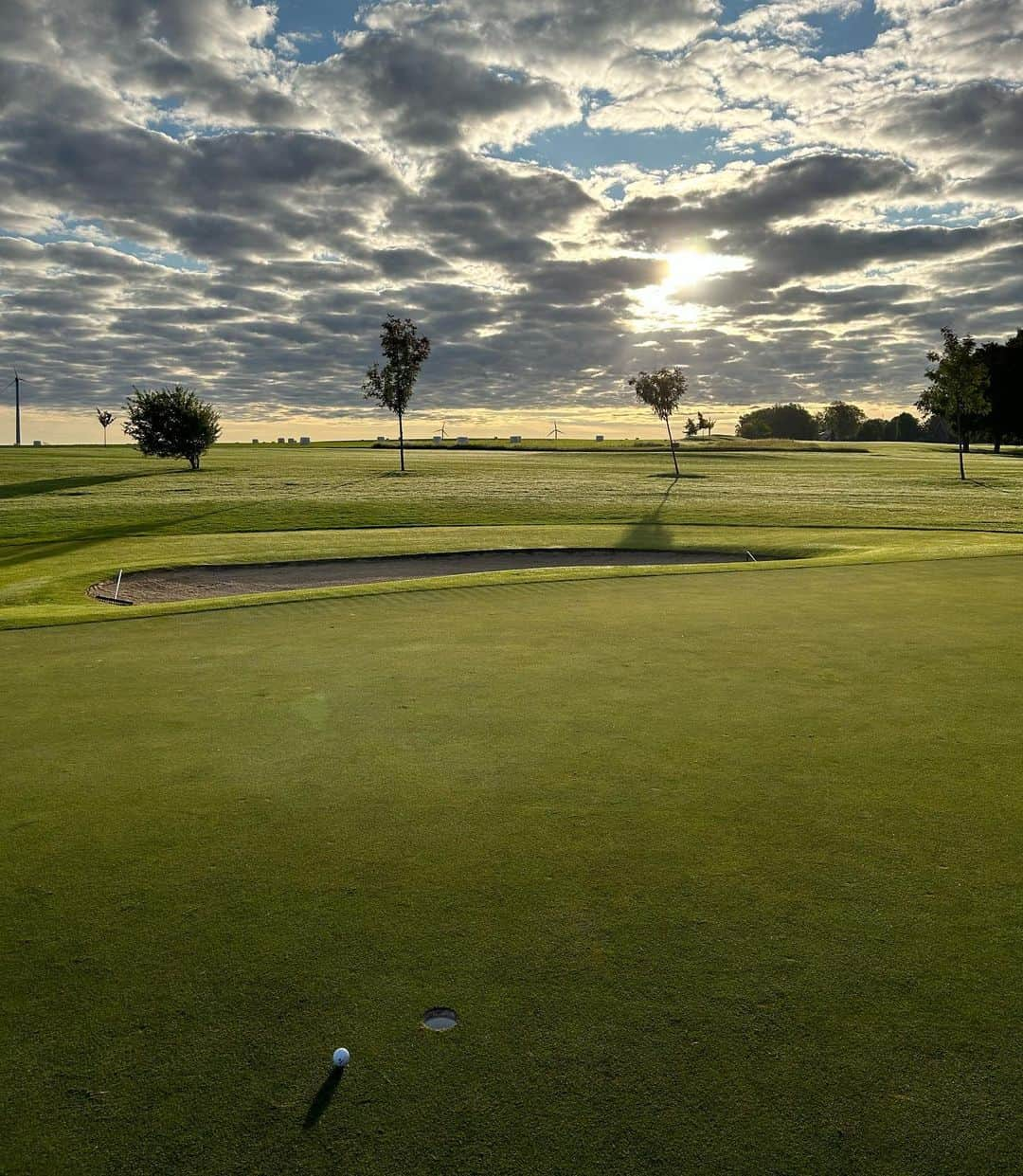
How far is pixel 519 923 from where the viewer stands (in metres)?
4.21

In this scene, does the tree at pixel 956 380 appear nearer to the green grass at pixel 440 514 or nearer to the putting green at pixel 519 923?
the green grass at pixel 440 514

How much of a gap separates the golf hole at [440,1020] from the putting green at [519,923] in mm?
45

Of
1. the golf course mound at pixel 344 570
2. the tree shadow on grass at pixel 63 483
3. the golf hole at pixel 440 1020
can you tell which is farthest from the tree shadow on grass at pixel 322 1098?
the tree shadow on grass at pixel 63 483

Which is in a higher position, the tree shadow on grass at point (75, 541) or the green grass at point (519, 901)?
the tree shadow on grass at point (75, 541)

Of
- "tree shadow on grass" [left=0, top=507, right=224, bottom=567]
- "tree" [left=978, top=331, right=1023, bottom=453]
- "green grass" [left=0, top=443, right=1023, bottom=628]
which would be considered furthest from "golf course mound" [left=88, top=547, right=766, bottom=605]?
"tree" [left=978, top=331, right=1023, bottom=453]

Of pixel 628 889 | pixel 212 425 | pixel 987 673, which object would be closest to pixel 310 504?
pixel 212 425

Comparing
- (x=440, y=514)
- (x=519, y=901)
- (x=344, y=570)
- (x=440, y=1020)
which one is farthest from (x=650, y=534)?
(x=440, y=1020)

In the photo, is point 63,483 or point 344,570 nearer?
point 344,570

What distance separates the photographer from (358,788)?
609 cm

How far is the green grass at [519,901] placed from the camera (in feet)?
9.75

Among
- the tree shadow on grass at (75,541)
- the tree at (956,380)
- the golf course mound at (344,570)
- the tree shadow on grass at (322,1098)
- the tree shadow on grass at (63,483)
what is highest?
the tree at (956,380)

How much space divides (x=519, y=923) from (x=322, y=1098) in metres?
1.34

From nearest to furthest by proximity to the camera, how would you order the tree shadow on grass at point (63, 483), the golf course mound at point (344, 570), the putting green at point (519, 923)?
the putting green at point (519, 923) < the golf course mound at point (344, 570) < the tree shadow on grass at point (63, 483)

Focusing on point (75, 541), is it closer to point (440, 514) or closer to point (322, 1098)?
point (440, 514)
